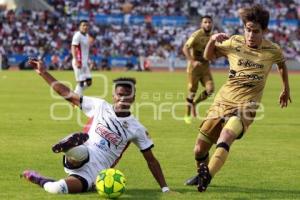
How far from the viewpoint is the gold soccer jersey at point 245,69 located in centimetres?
933

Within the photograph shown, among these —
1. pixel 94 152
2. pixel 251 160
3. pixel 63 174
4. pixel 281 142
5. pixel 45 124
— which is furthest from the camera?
pixel 45 124

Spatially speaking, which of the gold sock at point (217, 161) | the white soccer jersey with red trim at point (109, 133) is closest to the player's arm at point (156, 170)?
the white soccer jersey with red trim at point (109, 133)

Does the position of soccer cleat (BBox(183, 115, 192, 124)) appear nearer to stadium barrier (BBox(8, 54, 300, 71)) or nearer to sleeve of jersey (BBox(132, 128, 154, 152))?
sleeve of jersey (BBox(132, 128, 154, 152))

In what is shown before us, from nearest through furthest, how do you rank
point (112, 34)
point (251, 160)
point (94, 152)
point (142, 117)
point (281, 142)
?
point (94, 152) < point (251, 160) < point (281, 142) < point (142, 117) < point (112, 34)

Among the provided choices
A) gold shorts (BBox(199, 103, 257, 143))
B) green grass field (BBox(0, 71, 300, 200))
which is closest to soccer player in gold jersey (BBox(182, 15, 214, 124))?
green grass field (BBox(0, 71, 300, 200))

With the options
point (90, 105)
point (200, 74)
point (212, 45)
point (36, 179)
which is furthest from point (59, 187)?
point (200, 74)

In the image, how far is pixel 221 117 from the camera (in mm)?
9297

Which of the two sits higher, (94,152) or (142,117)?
(94,152)

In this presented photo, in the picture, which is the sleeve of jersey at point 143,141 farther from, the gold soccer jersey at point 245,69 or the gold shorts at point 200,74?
the gold shorts at point 200,74

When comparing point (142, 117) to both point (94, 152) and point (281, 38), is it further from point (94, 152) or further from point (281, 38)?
point (281, 38)

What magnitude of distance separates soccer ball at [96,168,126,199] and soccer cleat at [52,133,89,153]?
0.49m

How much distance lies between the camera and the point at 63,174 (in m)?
10.1

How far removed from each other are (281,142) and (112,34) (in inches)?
1751

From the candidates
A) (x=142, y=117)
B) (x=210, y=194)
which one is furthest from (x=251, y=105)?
(x=142, y=117)
